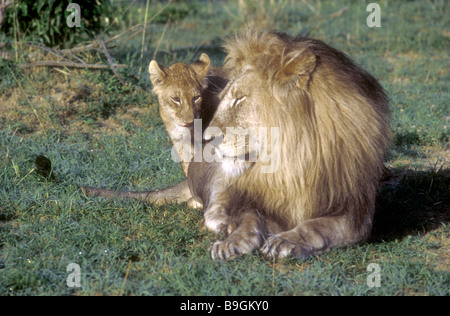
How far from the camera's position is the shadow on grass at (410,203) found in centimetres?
374

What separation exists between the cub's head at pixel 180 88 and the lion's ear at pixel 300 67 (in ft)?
4.83

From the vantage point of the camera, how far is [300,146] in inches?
121

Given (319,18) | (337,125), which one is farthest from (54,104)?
(319,18)

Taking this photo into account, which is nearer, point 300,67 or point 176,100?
point 300,67

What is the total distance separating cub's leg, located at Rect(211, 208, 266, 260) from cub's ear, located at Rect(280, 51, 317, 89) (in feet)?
2.47

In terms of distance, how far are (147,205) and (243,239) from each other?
1015mm

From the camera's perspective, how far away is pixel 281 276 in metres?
2.92
